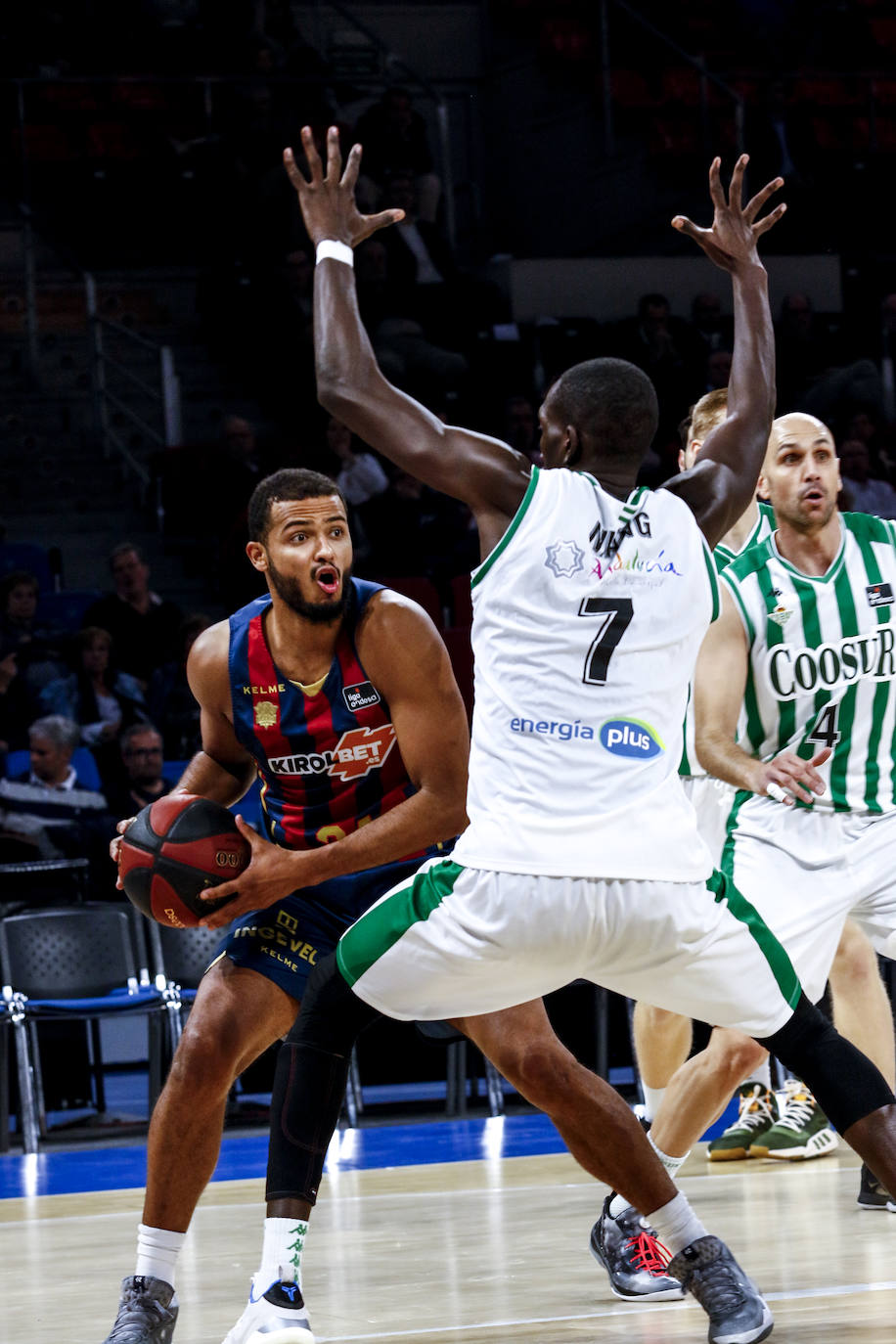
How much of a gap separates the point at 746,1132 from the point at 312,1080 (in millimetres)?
3125

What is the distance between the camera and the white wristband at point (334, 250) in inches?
126

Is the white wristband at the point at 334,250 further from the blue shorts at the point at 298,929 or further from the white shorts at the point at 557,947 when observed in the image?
the blue shorts at the point at 298,929

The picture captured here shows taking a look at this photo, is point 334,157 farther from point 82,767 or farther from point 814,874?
point 82,767

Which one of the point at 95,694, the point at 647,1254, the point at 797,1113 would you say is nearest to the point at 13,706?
the point at 95,694

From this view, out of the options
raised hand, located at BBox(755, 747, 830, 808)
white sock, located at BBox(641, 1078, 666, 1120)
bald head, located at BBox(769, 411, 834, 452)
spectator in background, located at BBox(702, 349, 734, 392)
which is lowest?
white sock, located at BBox(641, 1078, 666, 1120)

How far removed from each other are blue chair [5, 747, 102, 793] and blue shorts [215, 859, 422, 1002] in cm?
500

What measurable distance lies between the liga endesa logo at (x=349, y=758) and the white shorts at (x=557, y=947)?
0.69 metres

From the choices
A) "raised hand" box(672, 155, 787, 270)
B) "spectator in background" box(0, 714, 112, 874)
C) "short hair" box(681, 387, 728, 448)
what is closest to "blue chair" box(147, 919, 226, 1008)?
"spectator in background" box(0, 714, 112, 874)

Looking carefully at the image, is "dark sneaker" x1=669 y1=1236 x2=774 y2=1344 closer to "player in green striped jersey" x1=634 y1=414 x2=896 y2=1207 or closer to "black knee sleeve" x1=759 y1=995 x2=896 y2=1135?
"black knee sleeve" x1=759 y1=995 x2=896 y2=1135

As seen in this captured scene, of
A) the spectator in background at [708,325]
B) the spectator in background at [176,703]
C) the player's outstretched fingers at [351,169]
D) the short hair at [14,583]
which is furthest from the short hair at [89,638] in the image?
the player's outstretched fingers at [351,169]

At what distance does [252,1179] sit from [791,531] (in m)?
2.86

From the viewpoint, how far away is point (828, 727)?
15.7 ft

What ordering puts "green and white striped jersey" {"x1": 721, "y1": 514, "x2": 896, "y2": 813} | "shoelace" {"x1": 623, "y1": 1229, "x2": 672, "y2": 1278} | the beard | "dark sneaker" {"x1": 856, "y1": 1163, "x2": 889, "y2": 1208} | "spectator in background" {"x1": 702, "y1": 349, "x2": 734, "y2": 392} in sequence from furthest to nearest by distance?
"spectator in background" {"x1": 702, "y1": 349, "x2": 734, "y2": 392} < "dark sneaker" {"x1": 856, "y1": 1163, "x2": 889, "y2": 1208} < "green and white striped jersey" {"x1": 721, "y1": 514, "x2": 896, "y2": 813} < "shoelace" {"x1": 623, "y1": 1229, "x2": 672, "y2": 1278} < the beard

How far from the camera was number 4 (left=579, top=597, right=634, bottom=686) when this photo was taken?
122 inches
